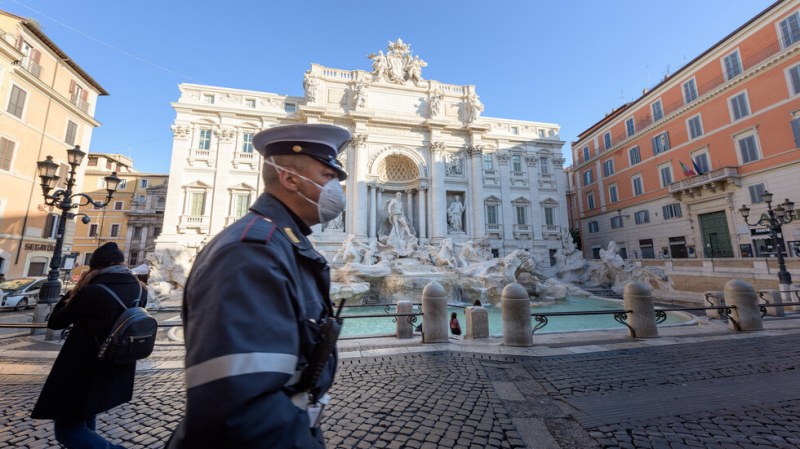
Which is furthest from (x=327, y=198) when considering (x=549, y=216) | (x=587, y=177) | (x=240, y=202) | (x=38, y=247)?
(x=587, y=177)

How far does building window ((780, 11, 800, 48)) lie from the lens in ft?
52.7

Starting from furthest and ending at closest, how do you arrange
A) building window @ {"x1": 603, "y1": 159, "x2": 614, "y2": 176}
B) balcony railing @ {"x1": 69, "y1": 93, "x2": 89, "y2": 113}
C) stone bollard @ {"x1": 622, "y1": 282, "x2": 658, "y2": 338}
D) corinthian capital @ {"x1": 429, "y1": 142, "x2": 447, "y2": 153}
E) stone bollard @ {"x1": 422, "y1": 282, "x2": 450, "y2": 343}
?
building window @ {"x1": 603, "y1": 159, "x2": 614, "y2": 176}, corinthian capital @ {"x1": 429, "y1": 142, "x2": 447, "y2": 153}, balcony railing @ {"x1": 69, "y1": 93, "x2": 89, "y2": 113}, stone bollard @ {"x1": 622, "y1": 282, "x2": 658, "y2": 338}, stone bollard @ {"x1": 422, "y1": 282, "x2": 450, "y2": 343}

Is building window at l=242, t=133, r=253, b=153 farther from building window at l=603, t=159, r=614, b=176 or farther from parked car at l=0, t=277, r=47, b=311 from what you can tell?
building window at l=603, t=159, r=614, b=176

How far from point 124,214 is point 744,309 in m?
44.4

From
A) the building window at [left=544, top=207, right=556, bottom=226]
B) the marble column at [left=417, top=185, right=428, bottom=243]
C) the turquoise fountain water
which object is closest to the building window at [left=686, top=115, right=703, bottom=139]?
the building window at [left=544, top=207, right=556, bottom=226]

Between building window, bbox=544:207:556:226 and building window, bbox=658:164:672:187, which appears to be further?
building window, bbox=544:207:556:226

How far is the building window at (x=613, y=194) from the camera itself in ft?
91.2

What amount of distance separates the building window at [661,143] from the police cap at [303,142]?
30.0 meters

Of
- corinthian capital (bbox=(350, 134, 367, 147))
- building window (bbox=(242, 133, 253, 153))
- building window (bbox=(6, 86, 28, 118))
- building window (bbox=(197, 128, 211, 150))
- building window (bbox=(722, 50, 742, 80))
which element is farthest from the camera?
corinthian capital (bbox=(350, 134, 367, 147))

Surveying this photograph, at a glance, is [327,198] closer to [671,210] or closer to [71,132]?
[71,132]

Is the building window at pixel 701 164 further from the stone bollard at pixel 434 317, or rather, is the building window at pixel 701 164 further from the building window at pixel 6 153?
the building window at pixel 6 153

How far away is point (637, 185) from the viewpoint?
25594mm

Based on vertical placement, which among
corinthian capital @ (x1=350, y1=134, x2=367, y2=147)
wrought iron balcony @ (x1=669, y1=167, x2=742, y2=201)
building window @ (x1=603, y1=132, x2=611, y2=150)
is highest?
building window @ (x1=603, y1=132, x2=611, y2=150)

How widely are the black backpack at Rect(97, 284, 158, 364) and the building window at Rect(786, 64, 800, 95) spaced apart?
27369mm
